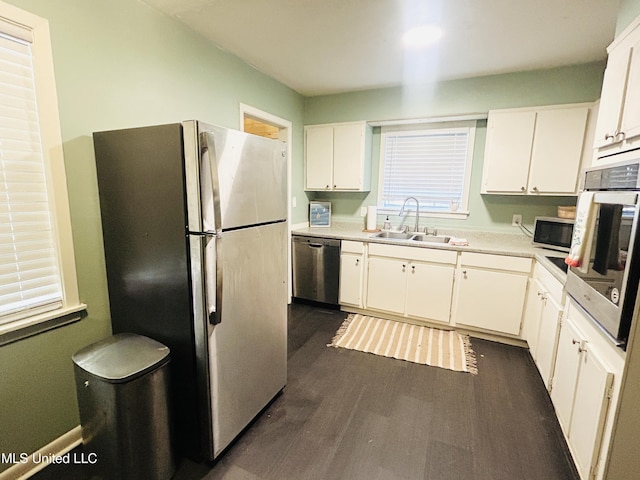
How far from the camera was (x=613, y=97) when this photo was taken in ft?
4.89

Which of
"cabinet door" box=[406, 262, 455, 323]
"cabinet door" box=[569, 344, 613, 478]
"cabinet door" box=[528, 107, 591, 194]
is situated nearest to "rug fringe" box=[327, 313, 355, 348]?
"cabinet door" box=[406, 262, 455, 323]

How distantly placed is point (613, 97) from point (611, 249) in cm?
82

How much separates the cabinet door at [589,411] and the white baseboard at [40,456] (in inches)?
100

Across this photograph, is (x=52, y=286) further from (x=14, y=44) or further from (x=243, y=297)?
(x=14, y=44)

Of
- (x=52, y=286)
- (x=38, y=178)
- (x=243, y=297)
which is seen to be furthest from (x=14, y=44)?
(x=243, y=297)

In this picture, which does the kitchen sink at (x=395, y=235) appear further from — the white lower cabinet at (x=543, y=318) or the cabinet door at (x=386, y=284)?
the white lower cabinet at (x=543, y=318)

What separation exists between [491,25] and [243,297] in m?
2.37

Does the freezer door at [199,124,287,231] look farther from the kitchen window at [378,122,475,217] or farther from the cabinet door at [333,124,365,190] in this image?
the kitchen window at [378,122,475,217]

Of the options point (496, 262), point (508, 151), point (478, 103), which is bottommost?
point (496, 262)

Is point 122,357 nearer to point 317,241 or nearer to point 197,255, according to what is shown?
point 197,255

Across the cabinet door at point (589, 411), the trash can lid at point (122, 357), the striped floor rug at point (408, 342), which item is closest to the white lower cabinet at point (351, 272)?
the striped floor rug at point (408, 342)

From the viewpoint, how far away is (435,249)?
289cm

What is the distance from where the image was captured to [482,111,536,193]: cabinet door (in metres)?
2.76

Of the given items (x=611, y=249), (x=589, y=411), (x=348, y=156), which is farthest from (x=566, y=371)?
(x=348, y=156)
